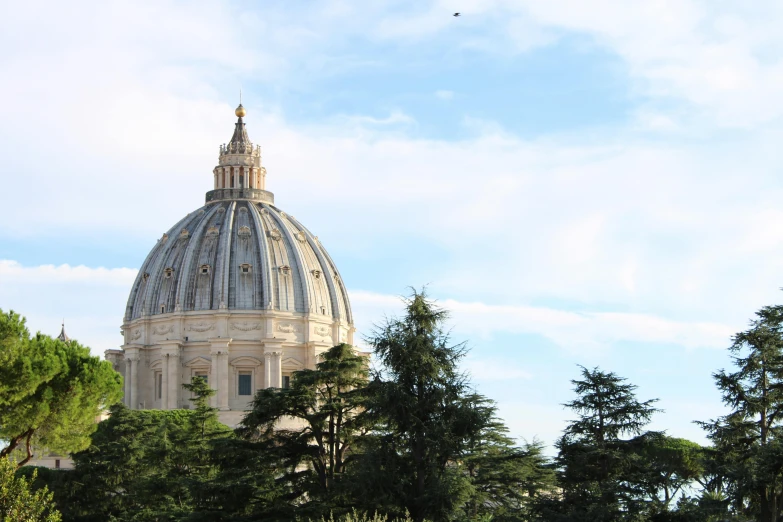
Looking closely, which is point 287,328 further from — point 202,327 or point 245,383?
point 202,327

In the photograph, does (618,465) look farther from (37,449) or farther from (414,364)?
(37,449)

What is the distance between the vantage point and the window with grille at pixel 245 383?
92.4 m

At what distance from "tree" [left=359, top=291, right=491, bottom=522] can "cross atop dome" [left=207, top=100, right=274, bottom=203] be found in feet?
234

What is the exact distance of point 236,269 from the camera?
9688 cm

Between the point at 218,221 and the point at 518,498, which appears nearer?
the point at 518,498

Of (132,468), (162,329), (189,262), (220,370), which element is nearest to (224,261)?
(189,262)

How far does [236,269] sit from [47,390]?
64271mm

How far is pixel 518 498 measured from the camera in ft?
115

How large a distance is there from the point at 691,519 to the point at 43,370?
15.8 metres

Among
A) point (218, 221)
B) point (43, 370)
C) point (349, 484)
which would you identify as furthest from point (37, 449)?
point (218, 221)

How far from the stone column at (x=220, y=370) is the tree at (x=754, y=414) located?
189ft

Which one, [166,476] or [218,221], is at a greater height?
[218,221]

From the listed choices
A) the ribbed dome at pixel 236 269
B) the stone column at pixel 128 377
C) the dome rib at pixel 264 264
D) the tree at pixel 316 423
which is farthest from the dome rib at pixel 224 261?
the tree at pixel 316 423

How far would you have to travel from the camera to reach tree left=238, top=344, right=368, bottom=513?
1518 inches
